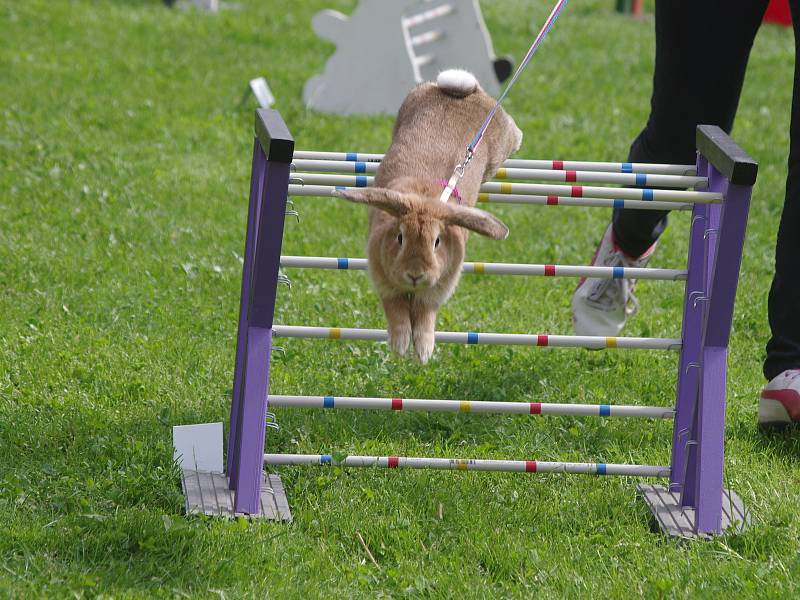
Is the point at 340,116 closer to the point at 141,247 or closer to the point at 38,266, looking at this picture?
the point at 141,247

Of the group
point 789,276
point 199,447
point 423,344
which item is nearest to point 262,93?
point 199,447

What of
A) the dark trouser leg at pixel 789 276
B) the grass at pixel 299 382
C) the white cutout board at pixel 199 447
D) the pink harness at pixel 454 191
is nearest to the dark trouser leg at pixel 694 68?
the dark trouser leg at pixel 789 276

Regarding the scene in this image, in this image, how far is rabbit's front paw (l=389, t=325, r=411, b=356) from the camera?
9.15 feet

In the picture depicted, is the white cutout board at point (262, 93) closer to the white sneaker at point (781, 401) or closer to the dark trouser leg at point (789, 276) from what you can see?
the dark trouser leg at point (789, 276)

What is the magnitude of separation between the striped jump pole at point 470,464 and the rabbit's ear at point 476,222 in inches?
36.0

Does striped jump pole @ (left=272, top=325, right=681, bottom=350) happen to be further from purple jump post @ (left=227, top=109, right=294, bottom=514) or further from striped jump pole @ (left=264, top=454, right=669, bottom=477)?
striped jump pole @ (left=264, top=454, right=669, bottom=477)

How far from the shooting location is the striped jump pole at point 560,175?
3.14m

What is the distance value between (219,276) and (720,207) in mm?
2376

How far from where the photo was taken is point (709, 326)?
10.5 ft

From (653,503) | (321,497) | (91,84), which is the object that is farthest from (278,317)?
(91,84)

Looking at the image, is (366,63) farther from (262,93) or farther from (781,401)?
(781,401)

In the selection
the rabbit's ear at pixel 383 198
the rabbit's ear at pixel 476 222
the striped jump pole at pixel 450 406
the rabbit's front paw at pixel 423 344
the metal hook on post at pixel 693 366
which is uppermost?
the rabbit's ear at pixel 383 198

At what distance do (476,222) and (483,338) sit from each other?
30.3 inches

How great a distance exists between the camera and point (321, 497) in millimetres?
3348
